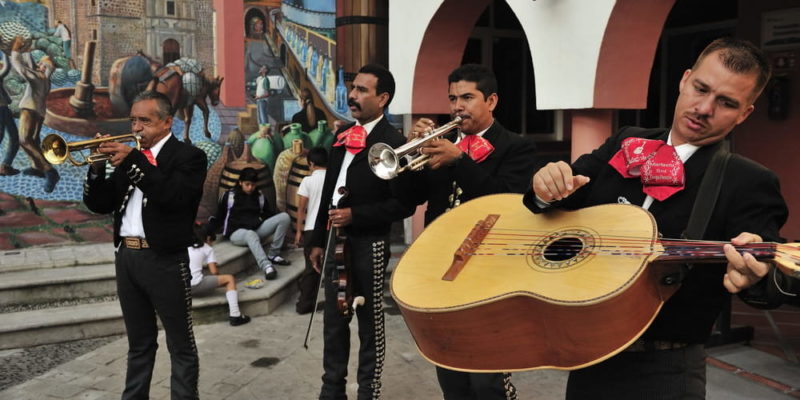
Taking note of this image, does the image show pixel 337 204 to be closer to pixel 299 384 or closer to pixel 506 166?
pixel 506 166

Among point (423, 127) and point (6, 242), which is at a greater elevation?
point (423, 127)

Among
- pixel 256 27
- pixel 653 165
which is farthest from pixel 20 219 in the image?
pixel 653 165

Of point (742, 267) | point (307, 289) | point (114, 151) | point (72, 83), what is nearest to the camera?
point (742, 267)

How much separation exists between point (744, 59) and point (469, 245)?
42.0 inches

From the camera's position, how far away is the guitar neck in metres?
1.77

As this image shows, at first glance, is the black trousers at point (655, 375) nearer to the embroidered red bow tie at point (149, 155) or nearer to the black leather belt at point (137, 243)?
the black leather belt at point (137, 243)

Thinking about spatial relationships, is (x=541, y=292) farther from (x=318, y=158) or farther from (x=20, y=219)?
(x=20, y=219)

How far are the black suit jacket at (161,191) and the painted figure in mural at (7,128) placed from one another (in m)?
4.61

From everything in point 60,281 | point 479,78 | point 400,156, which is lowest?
point 60,281

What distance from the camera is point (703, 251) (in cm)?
187

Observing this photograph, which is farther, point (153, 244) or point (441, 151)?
point (153, 244)

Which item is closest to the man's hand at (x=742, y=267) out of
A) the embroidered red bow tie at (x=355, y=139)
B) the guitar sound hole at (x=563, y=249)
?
the guitar sound hole at (x=563, y=249)

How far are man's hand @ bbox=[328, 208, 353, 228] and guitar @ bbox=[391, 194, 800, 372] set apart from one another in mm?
1627

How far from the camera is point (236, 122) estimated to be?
9.12m
